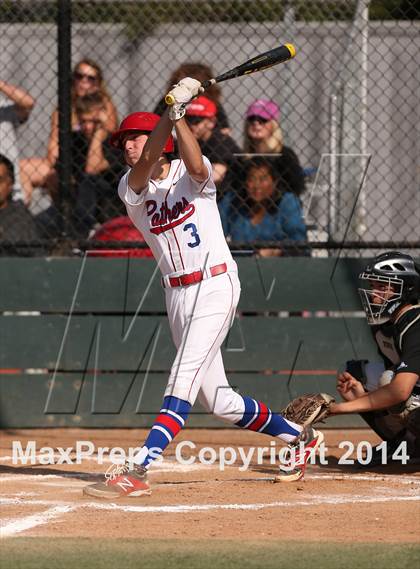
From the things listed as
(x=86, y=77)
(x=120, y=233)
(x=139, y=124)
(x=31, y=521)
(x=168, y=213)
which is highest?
(x=86, y=77)

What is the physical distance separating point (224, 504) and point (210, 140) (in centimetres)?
322

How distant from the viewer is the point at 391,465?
18.7 ft

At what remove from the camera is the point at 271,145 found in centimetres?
718

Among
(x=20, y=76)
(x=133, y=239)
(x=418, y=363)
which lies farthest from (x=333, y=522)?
(x=20, y=76)

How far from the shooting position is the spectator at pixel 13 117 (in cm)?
736

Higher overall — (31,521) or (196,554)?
(196,554)

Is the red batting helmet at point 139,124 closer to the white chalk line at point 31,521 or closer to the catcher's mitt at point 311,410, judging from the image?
the catcher's mitt at point 311,410

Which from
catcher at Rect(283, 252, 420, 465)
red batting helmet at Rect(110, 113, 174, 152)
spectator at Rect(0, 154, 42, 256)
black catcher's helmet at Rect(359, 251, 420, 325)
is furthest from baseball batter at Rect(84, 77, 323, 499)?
spectator at Rect(0, 154, 42, 256)

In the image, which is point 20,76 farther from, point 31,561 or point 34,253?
point 31,561

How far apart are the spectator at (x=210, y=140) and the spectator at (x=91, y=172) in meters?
0.59

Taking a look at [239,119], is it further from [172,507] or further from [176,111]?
[172,507]

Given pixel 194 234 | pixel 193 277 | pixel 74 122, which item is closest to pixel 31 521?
pixel 193 277

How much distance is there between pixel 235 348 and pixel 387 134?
2.06 metres

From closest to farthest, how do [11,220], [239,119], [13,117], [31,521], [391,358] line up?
[31,521]
[391,358]
[11,220]
[13,117]
[239,119]
